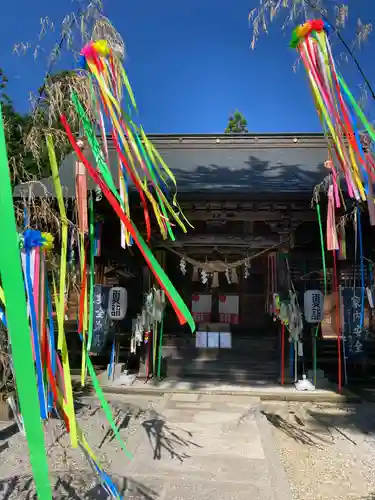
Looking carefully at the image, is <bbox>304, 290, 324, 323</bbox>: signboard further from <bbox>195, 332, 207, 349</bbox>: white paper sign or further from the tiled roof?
<bbox>195, 332, 207, 349</bbox>: white paper sign

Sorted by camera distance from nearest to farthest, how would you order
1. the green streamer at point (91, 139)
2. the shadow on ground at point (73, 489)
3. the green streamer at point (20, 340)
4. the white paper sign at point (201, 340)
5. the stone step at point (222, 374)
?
the green streamer at point (20, 340) → the green streamer at point (91, 139) → the shadow on ground at point (73, 489) → the stone step at point (222, 374) → the white paper sign at point (201, 340)

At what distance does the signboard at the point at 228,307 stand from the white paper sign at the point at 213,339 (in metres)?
1.40

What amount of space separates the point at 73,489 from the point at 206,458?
1.55m

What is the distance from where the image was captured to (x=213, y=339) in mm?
9430

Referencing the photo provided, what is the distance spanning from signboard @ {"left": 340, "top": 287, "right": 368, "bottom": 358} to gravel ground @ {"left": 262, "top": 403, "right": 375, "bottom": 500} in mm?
980

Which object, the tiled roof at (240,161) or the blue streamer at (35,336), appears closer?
the blue streamer at (35,336)

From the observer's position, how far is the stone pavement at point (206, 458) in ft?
12.0

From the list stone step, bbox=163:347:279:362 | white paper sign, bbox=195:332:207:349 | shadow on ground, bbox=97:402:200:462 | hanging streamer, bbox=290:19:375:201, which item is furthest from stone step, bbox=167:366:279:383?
hanging streamer, bbox=290:19:375:201

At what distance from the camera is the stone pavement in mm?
3660

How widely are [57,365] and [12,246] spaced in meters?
1.49

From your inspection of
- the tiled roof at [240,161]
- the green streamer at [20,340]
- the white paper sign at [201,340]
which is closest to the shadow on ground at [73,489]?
the green streamer at [20,340]

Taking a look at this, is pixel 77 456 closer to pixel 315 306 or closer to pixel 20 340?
pixel 20 340

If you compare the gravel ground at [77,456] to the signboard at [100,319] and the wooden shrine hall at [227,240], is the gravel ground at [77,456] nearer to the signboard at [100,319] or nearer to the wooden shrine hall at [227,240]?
the signboard at [100,319]

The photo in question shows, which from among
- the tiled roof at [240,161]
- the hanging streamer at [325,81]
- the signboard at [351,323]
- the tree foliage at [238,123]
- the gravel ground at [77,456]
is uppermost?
the tree foliage at [238,123]
